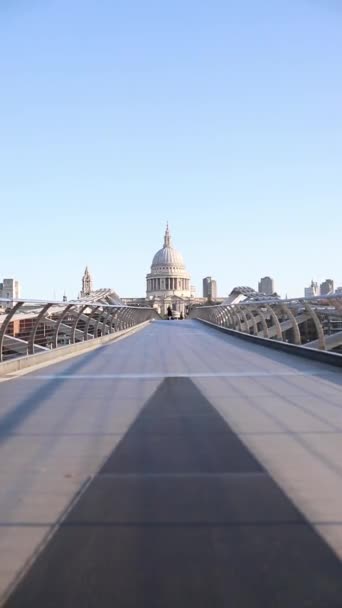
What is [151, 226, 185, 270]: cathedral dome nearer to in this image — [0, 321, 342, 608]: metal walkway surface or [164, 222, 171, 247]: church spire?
[164, 222, 171, 247]: church spire

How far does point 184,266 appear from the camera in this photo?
5251 inches

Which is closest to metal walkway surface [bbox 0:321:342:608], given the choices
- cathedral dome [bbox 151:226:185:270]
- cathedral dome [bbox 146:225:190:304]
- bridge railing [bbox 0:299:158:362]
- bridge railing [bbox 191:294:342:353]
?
bridge railing [bbox 0:299:158:362]

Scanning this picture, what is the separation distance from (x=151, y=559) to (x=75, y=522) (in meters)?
0.45

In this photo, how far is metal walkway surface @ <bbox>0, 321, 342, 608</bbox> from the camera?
1.89 metres

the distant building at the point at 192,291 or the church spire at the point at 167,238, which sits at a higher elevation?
the church spire at the point at 167,238

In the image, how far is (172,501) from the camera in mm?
2619

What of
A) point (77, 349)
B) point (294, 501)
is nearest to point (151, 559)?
point (294, 501)

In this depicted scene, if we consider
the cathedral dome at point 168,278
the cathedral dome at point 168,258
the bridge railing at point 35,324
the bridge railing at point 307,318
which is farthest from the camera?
the cathedral dome at point 168,258

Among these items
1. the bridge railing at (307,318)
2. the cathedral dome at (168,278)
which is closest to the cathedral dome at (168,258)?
the cathedral dome at (168,278)

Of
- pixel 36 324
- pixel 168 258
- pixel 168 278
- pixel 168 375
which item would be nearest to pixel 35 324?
pixel 36 324

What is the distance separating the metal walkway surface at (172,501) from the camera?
1.89 m

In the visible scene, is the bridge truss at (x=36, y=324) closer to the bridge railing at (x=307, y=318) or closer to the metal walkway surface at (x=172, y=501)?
the metal walkway surface at (x=172, y=501)

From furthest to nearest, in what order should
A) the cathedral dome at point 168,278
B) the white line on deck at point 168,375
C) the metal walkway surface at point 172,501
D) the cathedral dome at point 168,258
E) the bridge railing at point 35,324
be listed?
the cathedral dome at point 168,258
the cathedral dome at point 168,278
the bridge railing at point 35,324
the white line on deck at point 168,375
the metal walkway surface at point 172,501

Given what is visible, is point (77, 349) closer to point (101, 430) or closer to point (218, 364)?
point (218, 364)
